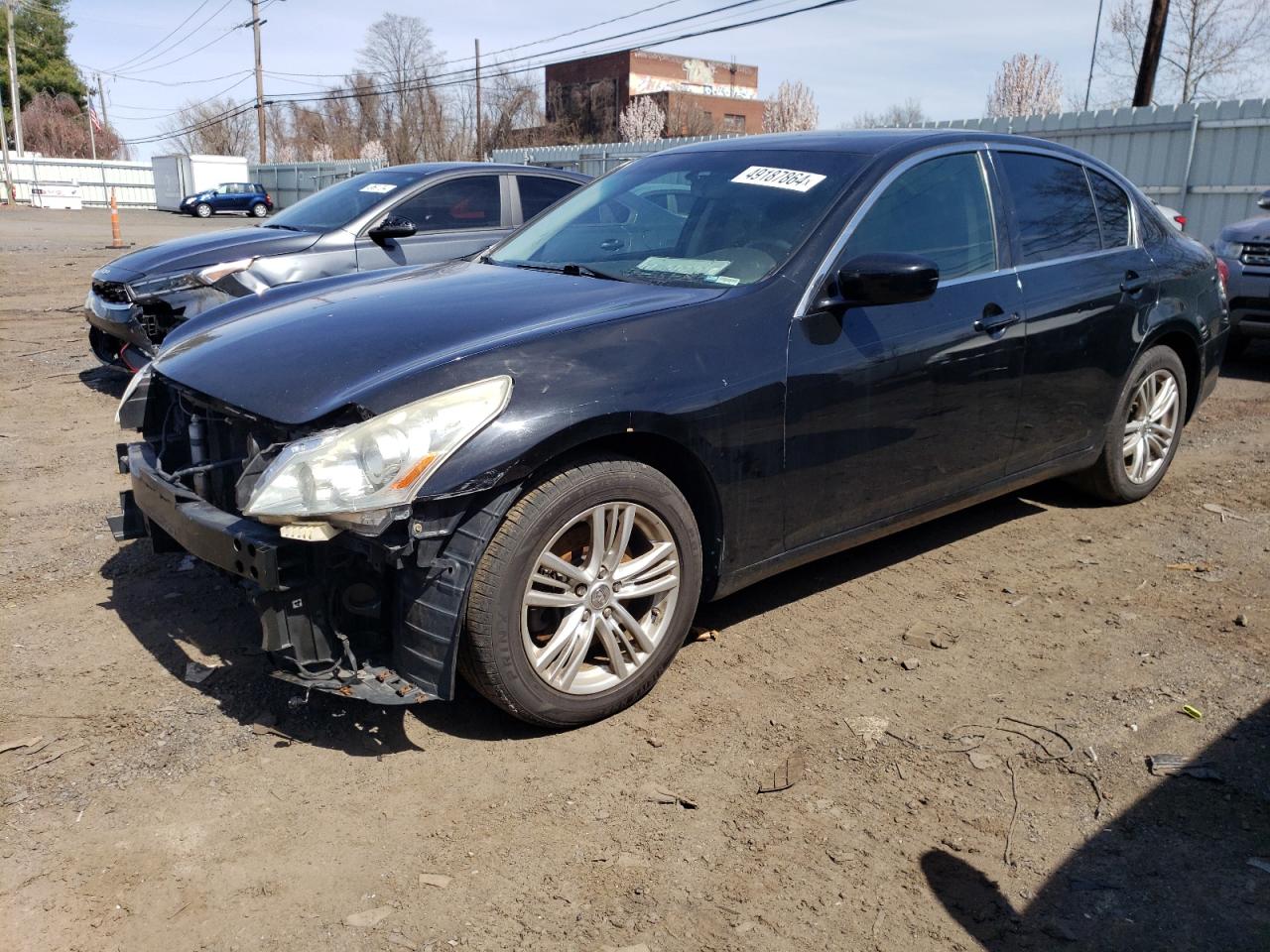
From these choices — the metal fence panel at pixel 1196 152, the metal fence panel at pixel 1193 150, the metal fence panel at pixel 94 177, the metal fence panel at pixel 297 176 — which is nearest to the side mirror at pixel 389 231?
the metal fence panel at pixel 1193 150

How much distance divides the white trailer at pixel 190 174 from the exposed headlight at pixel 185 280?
42870 millimetres

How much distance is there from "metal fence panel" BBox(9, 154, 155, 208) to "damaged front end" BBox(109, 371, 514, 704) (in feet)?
192

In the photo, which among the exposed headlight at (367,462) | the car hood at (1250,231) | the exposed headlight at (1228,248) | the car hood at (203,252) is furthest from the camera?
the exposed headlight at (1228,248)

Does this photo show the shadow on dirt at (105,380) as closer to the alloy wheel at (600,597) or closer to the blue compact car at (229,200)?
the alloy wheel at (600,597)

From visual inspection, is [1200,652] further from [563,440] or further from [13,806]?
[13,806]

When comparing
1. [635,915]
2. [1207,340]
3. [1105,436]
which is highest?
[1207,340]

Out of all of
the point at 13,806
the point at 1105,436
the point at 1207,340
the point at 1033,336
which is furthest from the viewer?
the point at 1207,340

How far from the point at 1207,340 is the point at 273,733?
16.3 ft

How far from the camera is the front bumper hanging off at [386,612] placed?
2.75 metres

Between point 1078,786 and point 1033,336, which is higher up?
point 1033,336

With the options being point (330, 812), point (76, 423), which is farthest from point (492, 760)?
point (76, 423)

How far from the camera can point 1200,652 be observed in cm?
382

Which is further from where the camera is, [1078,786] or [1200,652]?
[1200,652]

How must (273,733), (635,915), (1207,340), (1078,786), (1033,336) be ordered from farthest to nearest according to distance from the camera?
(1207,340), (1033,336), (273,733), (1078,786), (635,915)
